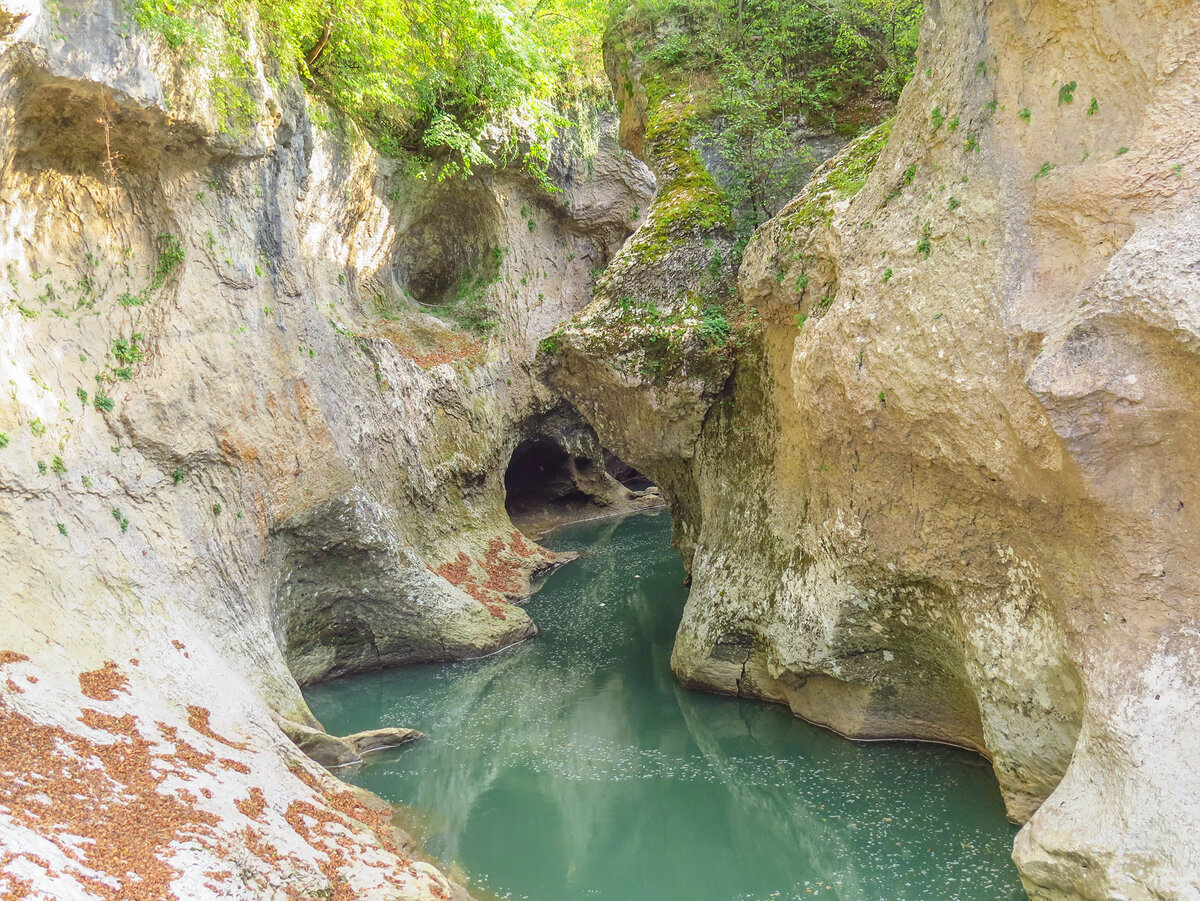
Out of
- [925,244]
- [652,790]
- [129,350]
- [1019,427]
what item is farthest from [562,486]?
[1019,427]

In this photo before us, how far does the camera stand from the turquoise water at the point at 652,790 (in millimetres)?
7383

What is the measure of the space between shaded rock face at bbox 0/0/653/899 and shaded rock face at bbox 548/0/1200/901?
5102 millimetres

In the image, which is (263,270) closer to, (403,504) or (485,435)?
(403,504)

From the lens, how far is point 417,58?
14141 millimetres

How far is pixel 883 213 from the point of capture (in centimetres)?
788

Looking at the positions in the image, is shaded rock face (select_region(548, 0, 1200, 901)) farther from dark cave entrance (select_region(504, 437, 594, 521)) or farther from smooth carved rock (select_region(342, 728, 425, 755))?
dark cave entrance (select_region(504, 437, 594, 521))

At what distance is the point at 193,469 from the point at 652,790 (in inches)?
244

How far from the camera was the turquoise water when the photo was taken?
7.38 metres

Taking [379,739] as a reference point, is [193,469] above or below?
above

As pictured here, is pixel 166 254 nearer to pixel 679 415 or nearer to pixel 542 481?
pixel 679 415

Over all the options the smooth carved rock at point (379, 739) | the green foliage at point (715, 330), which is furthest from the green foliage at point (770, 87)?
the smooth carved rock at point (379, 739)

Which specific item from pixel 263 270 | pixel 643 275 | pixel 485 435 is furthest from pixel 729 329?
pixel 485 435

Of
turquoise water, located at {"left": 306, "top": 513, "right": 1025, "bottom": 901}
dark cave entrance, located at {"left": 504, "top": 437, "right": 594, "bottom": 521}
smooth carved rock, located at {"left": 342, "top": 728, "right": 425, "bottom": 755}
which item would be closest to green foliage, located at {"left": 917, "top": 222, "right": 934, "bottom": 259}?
turquoise water, located at {"left": 306, "top": 513, "right": 1025, "bottom": 901}

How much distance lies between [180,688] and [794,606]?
253 inches
